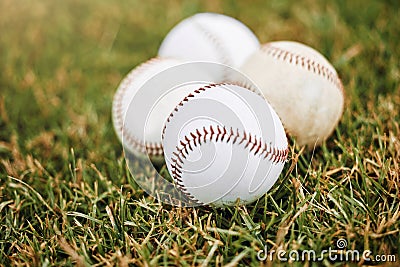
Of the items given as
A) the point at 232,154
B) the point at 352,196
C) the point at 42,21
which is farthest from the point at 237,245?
the point at 42,21

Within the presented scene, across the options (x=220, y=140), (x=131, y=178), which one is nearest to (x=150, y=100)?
(x=131, y=178)

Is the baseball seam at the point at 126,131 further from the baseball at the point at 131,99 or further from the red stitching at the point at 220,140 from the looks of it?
the red stitching at the point at 220,140

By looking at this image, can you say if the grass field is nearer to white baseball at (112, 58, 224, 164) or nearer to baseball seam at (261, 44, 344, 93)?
white baseball at (112, 58, 224, 164)

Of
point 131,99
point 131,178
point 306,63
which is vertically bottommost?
point 131,178

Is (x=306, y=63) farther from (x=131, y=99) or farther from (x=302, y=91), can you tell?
(x=131, y=99)

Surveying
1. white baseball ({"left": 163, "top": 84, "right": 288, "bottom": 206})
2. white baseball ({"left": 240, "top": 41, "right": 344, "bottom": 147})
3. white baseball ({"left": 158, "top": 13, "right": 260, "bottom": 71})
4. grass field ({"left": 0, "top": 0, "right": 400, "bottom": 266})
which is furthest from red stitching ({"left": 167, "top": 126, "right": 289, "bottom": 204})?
white baseball ({"left": 158, "top": 13, "right": 260, "bottom": 71})

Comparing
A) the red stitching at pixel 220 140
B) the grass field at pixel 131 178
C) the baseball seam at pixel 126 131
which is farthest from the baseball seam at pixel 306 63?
the baseball seam at pixel 126 131

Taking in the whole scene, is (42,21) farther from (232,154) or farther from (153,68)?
(232,154)
